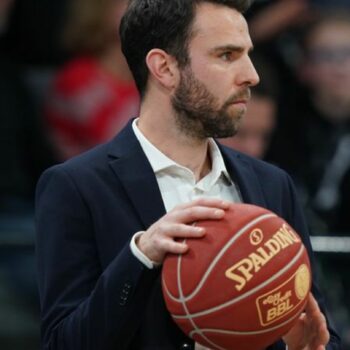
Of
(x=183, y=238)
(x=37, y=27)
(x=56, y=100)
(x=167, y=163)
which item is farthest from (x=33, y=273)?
(x=183, y=238)

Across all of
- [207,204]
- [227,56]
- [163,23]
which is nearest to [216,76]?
[227,56]

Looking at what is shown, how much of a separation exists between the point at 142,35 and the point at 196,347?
81cm

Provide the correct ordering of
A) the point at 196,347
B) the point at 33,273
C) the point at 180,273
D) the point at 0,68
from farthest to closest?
the point at 0,68 < the point at 33,273 < the point at 196,347 < the point at 180,273

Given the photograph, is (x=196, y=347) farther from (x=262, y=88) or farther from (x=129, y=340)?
(x=262, y=88)

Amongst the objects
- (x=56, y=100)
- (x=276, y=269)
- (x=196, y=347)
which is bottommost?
(x=56, y=100)

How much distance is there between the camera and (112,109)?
5.28 m

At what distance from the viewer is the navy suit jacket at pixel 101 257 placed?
277cm

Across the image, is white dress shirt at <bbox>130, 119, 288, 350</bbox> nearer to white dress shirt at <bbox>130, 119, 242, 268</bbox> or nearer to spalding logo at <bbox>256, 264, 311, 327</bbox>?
white dress shirt at <bbox>130, 119, 242, 268</bbox>

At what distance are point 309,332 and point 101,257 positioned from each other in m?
0.55

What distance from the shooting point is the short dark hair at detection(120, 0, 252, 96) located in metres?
3.02

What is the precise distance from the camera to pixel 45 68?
5594mm

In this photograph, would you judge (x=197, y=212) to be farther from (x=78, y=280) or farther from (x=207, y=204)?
(x=78, y=280)

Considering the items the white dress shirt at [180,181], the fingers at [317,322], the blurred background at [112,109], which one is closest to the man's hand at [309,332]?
the fingers at [317,322]

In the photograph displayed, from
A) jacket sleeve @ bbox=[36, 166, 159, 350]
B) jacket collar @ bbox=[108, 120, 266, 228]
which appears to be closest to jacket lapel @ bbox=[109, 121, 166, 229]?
jacket collar @ bbox=[108, 120, 266, 228]
